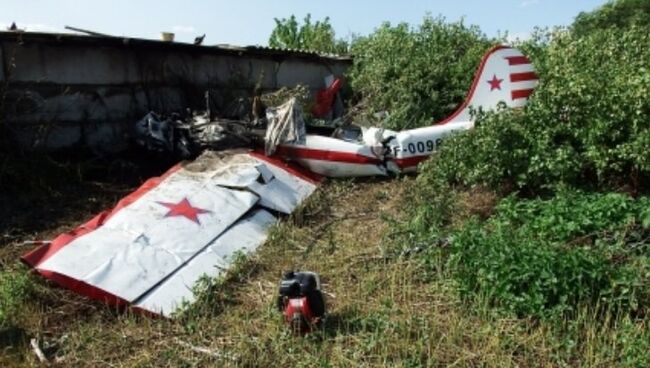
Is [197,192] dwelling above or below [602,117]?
below

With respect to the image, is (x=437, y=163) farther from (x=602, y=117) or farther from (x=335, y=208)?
(x=602, y=117)

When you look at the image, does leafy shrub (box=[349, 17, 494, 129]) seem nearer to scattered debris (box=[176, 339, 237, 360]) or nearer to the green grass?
the green grass

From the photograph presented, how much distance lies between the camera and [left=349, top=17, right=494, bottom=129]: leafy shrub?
33.6 feet

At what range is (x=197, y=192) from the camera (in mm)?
6051

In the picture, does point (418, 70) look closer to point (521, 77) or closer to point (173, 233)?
point (521, 77)

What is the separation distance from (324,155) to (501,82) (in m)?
2.48

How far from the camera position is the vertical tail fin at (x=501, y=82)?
8180 mm

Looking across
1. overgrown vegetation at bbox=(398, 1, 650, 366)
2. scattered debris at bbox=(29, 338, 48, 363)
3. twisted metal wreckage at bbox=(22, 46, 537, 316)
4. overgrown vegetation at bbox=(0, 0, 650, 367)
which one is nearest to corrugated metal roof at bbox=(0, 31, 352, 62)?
twisted metal wreckage at bbox=(22, 46, 537, 316)

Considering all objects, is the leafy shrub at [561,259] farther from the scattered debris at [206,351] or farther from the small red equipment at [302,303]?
the scattered debris at [206,351]

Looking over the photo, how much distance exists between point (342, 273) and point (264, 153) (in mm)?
3274

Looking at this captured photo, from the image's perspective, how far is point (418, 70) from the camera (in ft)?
34.8

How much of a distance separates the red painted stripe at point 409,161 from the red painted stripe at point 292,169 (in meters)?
0.95

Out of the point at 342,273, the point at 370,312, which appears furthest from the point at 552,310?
the point at 342,273

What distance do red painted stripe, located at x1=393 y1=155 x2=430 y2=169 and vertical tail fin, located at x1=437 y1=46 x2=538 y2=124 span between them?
761mm
